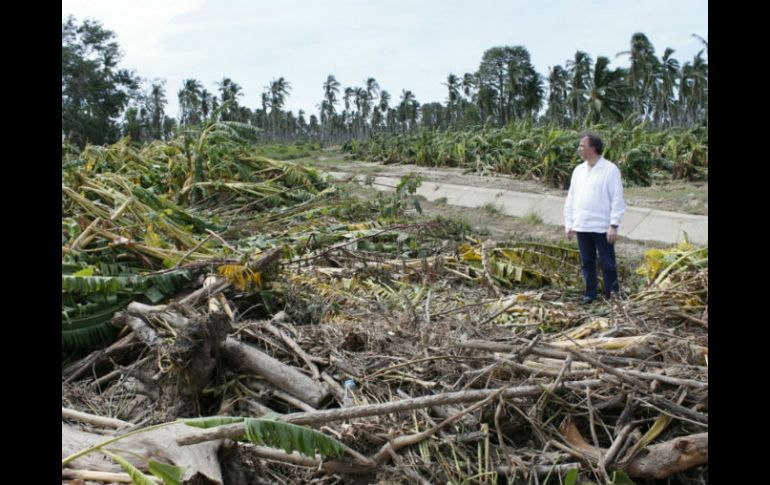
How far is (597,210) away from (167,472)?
4766 millimetres

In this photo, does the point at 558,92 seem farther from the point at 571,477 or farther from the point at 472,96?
the point at 571,477

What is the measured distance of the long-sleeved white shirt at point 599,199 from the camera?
5.88m

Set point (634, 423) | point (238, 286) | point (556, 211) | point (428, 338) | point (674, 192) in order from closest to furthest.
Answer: point (634, 423)
point (428, 338)
point (238, 286)
point (556, 211)
point (674, 192)

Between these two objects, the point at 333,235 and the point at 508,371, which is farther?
the point at 333,235

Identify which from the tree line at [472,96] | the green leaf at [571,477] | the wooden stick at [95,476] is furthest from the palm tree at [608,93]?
the wooden stick at [95,476]

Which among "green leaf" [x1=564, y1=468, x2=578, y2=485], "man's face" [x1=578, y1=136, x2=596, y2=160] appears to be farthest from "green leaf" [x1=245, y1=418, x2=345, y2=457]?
"man's face" [x1=578, y1=136, x2=596, y2=160]

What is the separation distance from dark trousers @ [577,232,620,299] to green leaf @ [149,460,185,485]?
4527 mm

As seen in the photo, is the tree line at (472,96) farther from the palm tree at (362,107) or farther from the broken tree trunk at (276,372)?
the broken tree trunk at (276,372)

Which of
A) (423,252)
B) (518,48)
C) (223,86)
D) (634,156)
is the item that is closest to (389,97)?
(518,48)

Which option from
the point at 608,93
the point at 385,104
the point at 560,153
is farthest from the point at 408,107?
the point at 560,153

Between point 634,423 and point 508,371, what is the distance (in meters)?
0.64

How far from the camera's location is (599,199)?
5941mm

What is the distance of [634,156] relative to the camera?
14.5 m
